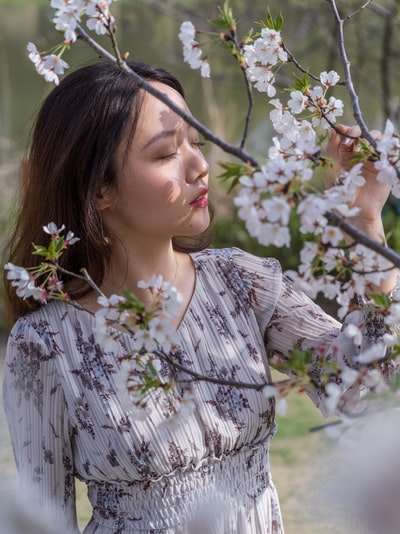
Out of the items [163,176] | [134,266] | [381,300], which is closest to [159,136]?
[163,176]

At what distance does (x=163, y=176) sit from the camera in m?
1.47

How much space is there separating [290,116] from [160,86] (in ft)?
1.40

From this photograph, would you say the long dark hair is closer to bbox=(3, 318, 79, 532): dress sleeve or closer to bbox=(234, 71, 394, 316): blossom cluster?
bbox=(3, 318, 79, 532): dress sleeve

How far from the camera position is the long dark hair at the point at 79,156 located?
1.52 metres

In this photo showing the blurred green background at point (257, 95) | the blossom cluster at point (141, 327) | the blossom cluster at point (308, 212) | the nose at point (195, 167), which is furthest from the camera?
the blurred green background at point (257, 95)

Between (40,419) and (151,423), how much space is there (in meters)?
0.21

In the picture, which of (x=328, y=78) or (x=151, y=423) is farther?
(x=151, y=423)

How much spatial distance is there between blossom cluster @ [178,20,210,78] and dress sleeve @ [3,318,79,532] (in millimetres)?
676

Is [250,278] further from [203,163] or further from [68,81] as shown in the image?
[68,81]

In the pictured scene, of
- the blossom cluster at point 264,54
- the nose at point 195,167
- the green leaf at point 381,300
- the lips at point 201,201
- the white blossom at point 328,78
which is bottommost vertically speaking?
the lips at point 201,201

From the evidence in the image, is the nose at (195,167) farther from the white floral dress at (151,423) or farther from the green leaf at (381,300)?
the green leaf at (381,300)

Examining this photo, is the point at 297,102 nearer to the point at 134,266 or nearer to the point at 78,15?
the point at 78,15

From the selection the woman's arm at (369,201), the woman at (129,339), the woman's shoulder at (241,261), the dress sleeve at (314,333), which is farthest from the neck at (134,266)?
the woman's arm at (369,201)

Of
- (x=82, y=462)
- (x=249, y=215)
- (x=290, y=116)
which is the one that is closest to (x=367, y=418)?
(x=249, y=215)
